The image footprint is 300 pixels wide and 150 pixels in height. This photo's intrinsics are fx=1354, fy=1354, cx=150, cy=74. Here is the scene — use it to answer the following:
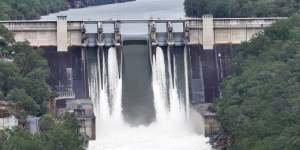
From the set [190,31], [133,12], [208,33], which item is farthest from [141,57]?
[133,12]

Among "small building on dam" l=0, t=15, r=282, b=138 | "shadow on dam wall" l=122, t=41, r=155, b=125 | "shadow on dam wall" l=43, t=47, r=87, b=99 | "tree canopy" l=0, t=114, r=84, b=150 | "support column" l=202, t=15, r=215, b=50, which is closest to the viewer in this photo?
"tree canopy" l=0, t=114, r=84, b=150

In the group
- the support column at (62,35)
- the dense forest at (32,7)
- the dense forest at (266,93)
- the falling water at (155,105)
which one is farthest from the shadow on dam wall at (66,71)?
the dense forest at (32,7)

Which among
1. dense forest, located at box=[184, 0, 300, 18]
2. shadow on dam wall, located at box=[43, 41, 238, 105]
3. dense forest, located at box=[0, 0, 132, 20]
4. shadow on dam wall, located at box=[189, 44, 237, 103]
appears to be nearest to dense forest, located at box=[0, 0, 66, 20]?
dense forest, located at box=[0, 0, 132, 20]

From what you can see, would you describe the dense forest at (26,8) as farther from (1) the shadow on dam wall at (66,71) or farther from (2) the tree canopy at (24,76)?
(2) the tree canopy at (24,76)

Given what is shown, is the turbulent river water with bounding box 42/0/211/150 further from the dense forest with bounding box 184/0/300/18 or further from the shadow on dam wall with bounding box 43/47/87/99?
the dense forest with bounding box 184/0/300/18

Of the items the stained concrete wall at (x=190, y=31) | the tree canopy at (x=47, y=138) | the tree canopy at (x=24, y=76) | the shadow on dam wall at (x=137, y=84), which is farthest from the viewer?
the stained concrete wall at (x=190, y=31)

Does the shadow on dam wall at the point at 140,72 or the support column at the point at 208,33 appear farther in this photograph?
the support column at the point at 208,33

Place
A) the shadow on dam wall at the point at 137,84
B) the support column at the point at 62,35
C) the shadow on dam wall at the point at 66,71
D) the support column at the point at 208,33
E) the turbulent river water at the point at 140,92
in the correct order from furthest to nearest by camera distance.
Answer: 1. the support column at the point at 208,33
2. the support column at the point at 62,35
3. the shadow on dam wall at the point at 66,71
4. the shadow on dam wall at the point at 137,84
5. the turbulent river water at the point at 140,92

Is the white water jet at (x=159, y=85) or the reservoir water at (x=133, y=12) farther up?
the reservoir water at (x=133, y=12)
